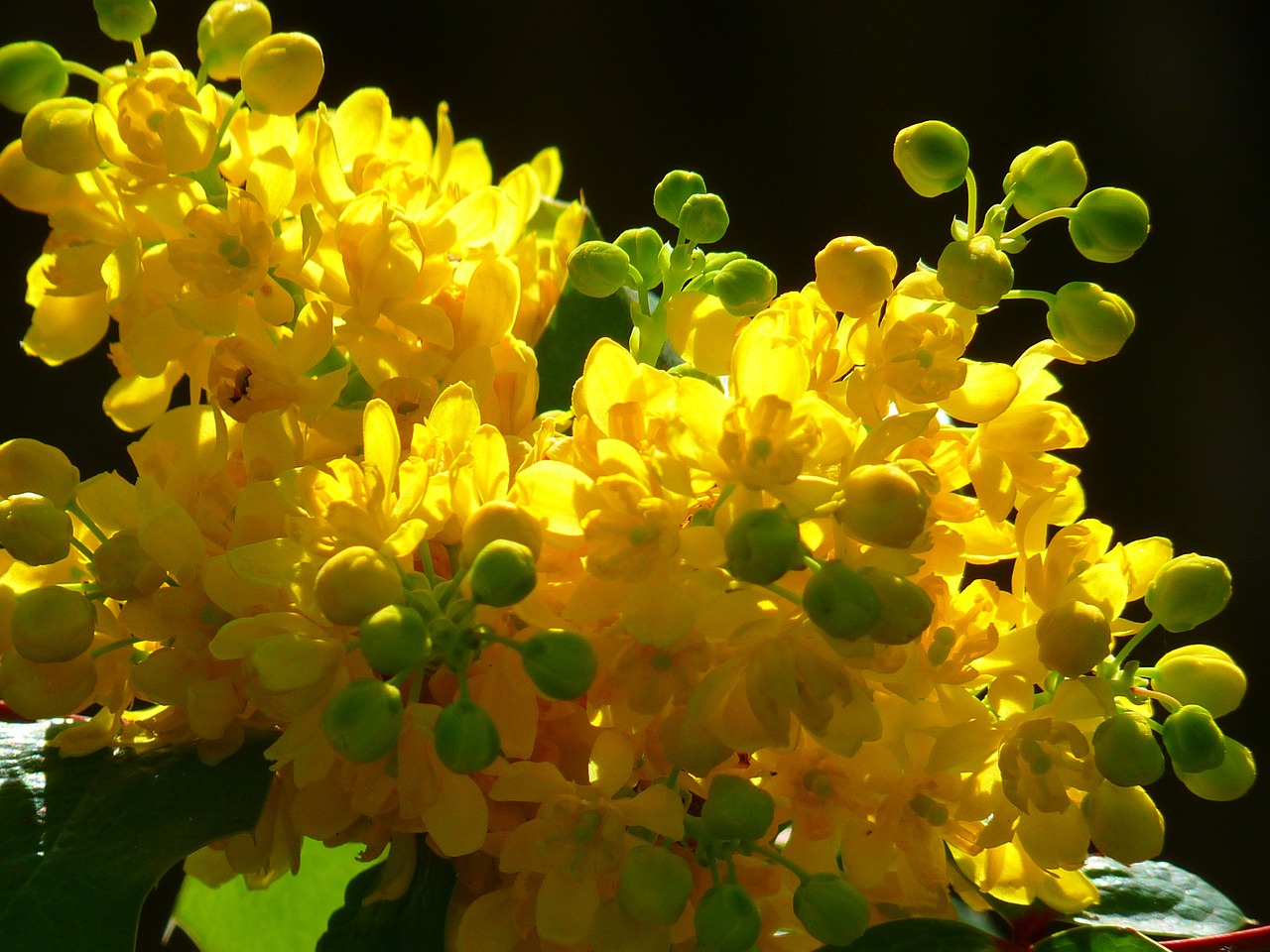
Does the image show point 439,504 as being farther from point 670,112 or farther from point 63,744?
point 670,112

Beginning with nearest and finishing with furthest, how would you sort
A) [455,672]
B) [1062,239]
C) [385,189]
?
[455,672] < [385,189] < [1062,239]

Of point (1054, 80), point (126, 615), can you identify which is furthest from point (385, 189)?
point (1054, 80)

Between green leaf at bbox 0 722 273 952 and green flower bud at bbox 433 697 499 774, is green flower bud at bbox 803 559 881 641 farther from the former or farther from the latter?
green leaf at bbox 0 722 273 952

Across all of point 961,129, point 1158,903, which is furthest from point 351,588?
point 961,129

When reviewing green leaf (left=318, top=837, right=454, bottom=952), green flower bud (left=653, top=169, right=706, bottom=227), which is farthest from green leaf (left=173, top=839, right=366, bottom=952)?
green flower bud (left=653, top=169, right=706, bottom=227)

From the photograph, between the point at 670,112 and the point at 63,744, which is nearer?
the point at 63,744

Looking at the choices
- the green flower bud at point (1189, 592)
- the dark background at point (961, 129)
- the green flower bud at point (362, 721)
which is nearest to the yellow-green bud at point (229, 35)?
the green flower bud at point (362, 721)
